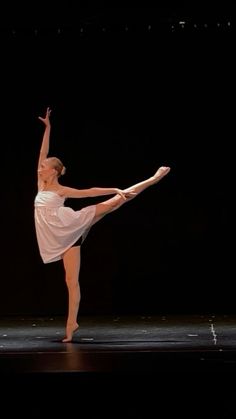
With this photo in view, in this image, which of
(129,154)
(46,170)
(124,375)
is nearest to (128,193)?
(46,170)

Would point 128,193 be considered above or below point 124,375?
above

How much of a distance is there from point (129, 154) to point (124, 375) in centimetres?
379

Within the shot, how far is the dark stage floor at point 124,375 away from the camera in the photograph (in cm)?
369

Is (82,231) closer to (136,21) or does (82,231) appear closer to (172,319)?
(172,319)

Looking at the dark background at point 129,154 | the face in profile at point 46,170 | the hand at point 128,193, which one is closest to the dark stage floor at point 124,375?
the hand at point 128,193

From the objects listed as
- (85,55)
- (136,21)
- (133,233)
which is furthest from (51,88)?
(133,233)

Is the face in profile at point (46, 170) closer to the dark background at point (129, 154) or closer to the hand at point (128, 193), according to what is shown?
the hand at point (128, 193)

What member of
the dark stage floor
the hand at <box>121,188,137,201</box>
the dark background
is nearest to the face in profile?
the hand at <box>121,188,137,201</box>

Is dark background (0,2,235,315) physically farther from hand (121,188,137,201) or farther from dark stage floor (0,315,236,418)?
dark stage floor (0,315,236,418)

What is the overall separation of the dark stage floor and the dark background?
1.92 meters

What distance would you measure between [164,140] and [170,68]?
578mm

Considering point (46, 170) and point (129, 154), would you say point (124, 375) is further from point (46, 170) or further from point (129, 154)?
point (129, 154)

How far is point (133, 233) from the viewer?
7.59 metres

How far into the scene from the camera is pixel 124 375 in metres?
3.90
